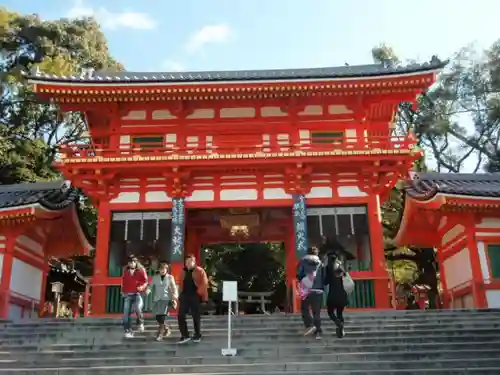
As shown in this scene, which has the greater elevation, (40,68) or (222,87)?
(40,68)

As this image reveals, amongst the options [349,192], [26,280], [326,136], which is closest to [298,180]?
[349,192]

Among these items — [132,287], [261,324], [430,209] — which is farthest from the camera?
[430,209]

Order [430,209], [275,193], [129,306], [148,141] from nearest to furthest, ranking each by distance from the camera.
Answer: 1. [129,306]
2. [430,209]
3. [275,193]
4. [148,141]

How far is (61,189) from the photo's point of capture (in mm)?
18547

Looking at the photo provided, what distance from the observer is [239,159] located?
16.2 metres

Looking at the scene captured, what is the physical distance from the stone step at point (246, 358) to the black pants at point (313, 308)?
3.13 feet

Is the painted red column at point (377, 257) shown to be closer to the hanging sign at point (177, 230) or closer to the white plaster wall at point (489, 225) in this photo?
the white plaster wall at point (489, 225)

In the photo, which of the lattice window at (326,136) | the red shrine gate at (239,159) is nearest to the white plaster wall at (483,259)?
the red shrine gate at (239,159)

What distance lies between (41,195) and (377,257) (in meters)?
10.8

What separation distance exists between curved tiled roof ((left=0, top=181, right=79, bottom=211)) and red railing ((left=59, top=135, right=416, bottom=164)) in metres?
1.55

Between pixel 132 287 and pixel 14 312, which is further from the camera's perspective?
pixel 14 312

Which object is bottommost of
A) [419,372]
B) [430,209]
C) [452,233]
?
[419,372]

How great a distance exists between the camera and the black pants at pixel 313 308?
33.6 feet

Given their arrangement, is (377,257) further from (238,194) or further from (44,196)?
(44,196)
